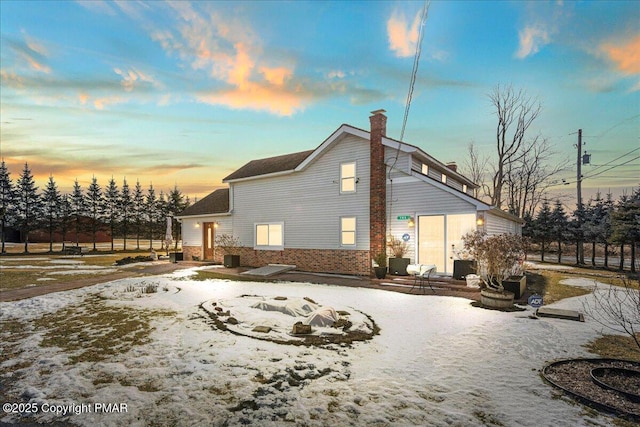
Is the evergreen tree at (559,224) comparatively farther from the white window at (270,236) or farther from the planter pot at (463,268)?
the white window at (270,236)

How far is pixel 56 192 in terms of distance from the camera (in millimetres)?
39562

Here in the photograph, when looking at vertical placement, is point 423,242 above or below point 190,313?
above

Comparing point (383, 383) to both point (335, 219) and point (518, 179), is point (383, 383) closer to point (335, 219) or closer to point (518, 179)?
point (335, 219)

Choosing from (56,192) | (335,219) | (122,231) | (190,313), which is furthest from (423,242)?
(56,192)

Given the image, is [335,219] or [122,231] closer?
[335,219]

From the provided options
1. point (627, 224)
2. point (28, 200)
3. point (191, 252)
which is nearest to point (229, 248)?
point (191, 252)

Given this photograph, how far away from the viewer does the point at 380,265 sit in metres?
13.7

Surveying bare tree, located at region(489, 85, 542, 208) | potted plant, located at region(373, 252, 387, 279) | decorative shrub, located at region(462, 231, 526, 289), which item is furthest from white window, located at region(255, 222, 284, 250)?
bare tree, located at region(489, 85, 542, 208)

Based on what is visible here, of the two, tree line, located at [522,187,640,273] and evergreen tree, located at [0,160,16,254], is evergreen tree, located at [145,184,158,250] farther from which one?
tree line, located at [522,187,640,273]

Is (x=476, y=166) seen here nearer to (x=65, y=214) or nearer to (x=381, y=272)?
(x=381, y=272)

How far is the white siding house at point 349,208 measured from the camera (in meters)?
13.0

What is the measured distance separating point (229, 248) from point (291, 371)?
53.8ft

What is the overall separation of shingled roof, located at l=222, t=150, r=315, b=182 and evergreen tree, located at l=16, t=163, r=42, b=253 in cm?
3409

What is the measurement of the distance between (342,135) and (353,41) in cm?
460
